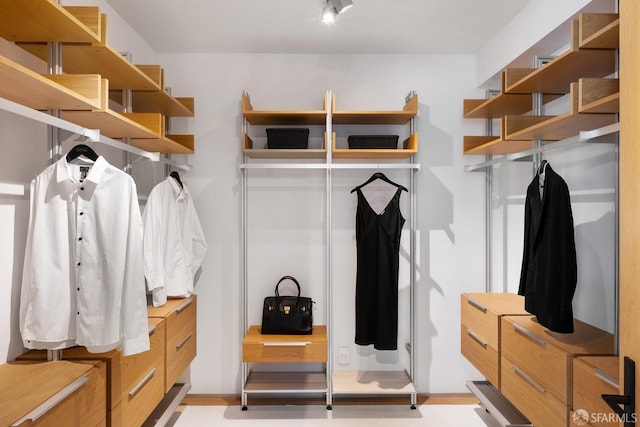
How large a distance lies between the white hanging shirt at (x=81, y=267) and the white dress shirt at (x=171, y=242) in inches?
22.1

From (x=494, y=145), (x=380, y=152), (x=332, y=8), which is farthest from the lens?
(x=380, y=152)

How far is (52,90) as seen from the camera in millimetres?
1312

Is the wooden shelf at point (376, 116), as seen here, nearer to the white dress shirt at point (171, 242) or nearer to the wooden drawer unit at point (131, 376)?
the white dress shirt at point (171, 242)

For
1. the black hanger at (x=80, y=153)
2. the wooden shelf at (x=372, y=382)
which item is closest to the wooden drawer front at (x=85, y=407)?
the black hanger at (x=80, y=153)

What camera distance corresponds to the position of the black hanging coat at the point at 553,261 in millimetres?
1687

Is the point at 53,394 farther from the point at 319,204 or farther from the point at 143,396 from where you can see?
the point at 319,204

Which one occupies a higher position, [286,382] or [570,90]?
[570,90]

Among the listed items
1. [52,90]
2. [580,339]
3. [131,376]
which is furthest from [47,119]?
[580,339]

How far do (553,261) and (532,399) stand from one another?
646 mm

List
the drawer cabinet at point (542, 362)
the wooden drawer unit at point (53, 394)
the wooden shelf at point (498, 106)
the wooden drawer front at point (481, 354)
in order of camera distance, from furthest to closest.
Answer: the wooden shelf at point (498, 106) < the wooden drawer front at point (481, 354) < the drawer cabinet at point (542, 362) < the wooden drawer unit at point (53, 394)

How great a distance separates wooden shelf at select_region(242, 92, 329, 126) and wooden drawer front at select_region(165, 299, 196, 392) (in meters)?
1.35

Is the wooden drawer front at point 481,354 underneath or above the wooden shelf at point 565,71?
underneath

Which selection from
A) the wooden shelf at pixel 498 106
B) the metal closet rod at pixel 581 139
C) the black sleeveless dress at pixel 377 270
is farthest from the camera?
the black sleeveless dress at pixel 377 270

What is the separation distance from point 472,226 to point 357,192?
3.17ft
